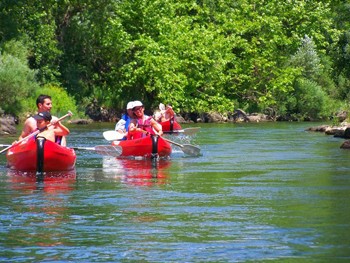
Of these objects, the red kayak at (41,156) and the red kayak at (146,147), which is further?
the red kayak at (146,147)

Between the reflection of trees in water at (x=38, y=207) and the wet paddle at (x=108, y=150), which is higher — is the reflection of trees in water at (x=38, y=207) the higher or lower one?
the lower one

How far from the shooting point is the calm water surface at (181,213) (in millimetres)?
10766

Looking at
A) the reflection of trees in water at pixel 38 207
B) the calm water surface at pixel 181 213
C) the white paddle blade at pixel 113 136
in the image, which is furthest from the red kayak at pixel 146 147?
the reflection of trees in water at pixel 38 207

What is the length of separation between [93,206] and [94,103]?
4452cm

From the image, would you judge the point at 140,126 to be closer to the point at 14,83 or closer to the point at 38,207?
the point at 38,207

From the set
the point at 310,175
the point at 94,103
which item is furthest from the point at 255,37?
the point at 310,175

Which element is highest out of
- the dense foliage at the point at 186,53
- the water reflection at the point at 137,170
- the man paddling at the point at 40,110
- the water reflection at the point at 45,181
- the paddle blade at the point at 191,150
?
the dense foliage at the point at 186,53

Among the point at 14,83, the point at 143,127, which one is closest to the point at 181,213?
the point at 143,127

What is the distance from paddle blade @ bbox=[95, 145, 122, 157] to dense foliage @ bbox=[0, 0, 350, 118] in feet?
94.9

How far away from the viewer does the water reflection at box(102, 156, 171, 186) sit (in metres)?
18.9

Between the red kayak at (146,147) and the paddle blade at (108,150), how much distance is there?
0.43m

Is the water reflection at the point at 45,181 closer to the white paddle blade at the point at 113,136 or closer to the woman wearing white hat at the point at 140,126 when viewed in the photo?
the woman wearing white hat at the point at 140,126

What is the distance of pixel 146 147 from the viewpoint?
24875 mm

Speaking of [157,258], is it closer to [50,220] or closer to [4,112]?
[50,220]
